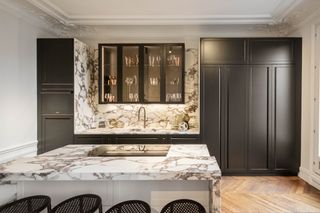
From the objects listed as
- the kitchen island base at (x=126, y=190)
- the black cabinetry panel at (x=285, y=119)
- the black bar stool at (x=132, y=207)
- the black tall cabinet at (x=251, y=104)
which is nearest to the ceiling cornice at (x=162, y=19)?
the black tall cabinet at (x=251, y=104)

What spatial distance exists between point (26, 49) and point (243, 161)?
4024 millimetres

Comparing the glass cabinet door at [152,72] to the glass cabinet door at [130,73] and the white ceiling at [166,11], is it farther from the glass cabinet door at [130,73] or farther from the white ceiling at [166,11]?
the white ceiling at [166,11]

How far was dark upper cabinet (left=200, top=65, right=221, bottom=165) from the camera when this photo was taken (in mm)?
4758

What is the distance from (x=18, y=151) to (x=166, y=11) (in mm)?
3122

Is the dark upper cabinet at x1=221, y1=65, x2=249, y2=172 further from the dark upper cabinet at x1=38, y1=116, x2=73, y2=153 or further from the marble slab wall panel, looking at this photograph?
the dark upper cabinet at x1=38, y1=116, x2=73, y2=153

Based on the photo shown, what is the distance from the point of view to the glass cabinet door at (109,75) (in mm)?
5062

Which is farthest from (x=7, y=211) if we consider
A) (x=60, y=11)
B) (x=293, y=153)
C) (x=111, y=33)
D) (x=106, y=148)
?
(x=293, y=153)

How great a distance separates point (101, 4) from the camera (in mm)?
4074

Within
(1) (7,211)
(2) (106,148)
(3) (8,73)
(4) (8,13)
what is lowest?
(1) (7,211)

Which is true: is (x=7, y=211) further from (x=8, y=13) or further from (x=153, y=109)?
(x=153, y=109)

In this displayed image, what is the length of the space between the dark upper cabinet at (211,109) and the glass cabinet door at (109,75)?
1601 millimetres

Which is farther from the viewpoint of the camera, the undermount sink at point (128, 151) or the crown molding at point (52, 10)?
the crown molding at point (52, 10)

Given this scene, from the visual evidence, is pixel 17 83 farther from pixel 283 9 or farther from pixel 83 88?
pixel 283 9

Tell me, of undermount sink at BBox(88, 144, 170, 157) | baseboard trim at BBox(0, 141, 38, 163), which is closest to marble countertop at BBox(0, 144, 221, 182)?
A: undermount sink at BBox(88, 144, 170, 157)
